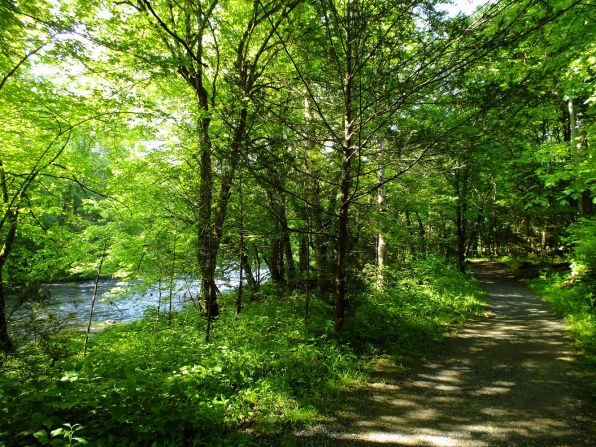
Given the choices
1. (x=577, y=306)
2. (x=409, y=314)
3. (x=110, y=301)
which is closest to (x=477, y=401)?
(x=409, y=314)

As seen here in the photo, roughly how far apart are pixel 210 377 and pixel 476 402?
4232 mm

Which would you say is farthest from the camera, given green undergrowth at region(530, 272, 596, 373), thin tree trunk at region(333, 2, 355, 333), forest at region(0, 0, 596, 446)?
green undergrowth at region(530, 272, 596, 373)

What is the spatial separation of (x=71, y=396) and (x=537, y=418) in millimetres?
6086

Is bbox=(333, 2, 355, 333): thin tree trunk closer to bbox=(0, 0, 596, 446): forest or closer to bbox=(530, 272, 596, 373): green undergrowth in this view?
bbox=(0, 0, 596, 446): forest

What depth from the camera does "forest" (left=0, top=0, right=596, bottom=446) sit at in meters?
4.17

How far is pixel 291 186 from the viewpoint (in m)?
6.89

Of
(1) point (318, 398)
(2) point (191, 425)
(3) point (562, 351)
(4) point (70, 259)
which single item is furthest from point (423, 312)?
(4) point (70, 259)

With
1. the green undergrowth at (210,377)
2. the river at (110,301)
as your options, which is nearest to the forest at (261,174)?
the green undergrowth at (210,377)

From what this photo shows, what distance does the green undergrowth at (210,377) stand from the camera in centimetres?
338

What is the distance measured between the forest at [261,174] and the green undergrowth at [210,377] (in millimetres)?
33

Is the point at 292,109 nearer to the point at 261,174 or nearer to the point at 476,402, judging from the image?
the point at 261,174

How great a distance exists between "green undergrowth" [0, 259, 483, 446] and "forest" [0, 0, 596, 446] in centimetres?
3

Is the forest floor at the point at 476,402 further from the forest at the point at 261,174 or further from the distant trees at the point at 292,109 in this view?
the distant trees at the point at 292,109

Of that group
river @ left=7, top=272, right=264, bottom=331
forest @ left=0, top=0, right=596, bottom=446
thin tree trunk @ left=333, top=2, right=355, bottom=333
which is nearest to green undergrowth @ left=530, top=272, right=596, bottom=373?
forest @ left=0, top=0, right=596, bottom=446
